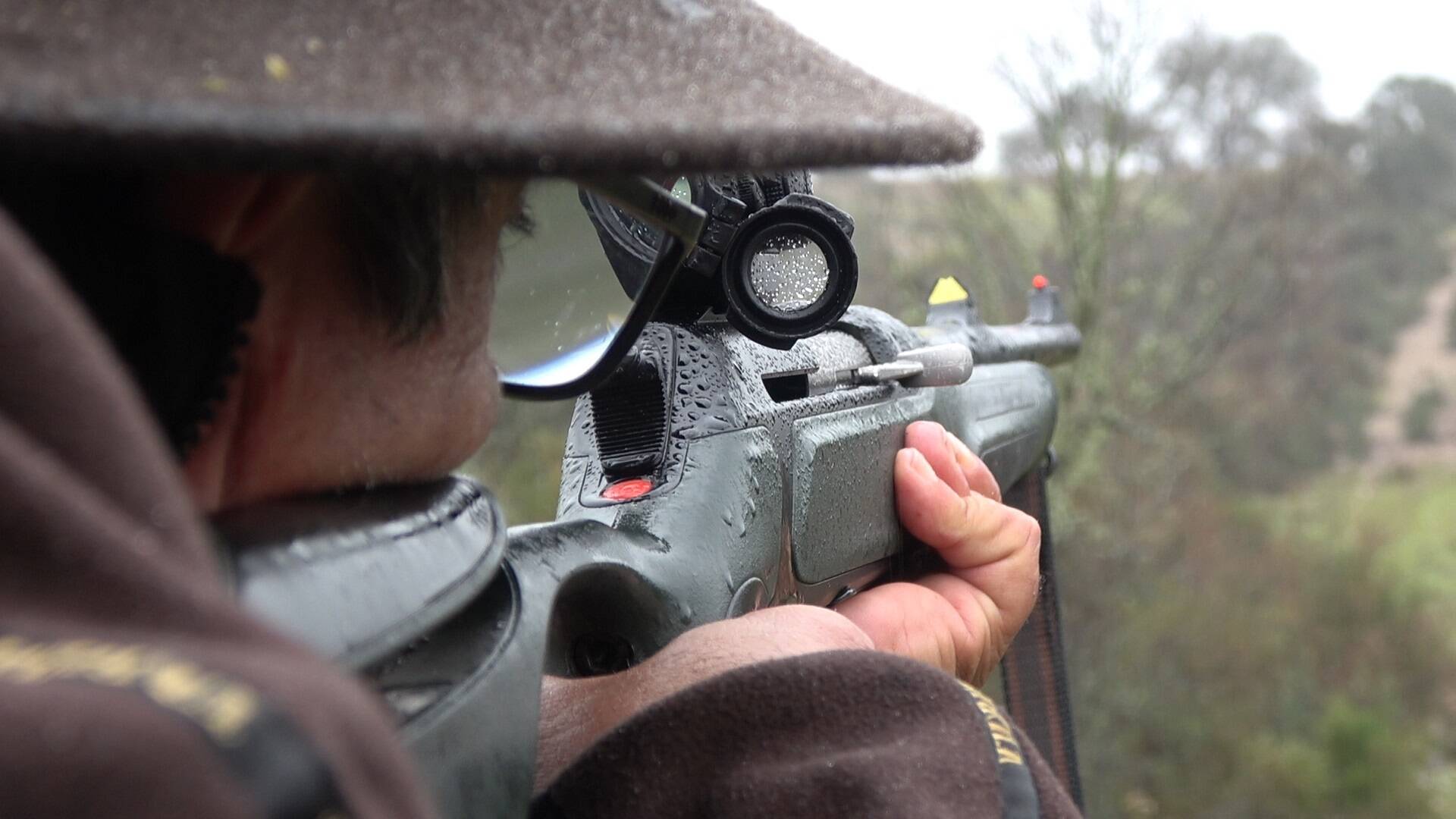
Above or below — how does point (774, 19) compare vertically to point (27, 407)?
above

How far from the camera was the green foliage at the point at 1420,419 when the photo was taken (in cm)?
2152

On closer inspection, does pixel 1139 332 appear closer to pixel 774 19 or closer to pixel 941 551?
pixel 941 551

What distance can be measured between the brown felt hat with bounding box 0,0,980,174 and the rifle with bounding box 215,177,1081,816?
0.23 metres

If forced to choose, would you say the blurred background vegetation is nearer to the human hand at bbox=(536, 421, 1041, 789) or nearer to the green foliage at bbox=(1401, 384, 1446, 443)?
the human hand at bbox=(536, 421, 1041, 789)

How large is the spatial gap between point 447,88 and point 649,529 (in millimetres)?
701

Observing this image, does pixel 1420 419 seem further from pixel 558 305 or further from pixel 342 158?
pixel 342 158

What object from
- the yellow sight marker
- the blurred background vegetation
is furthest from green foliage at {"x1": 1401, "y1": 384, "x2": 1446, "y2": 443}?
the yellow sight marker

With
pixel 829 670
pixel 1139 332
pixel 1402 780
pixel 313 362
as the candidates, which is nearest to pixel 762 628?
pixel 829 670

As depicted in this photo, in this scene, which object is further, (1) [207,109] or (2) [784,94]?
(2) [784,94]

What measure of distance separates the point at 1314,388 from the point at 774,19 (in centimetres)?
1831

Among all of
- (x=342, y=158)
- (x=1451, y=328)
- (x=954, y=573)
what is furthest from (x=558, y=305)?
(x=1451, y=328)

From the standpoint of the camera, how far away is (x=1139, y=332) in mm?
9227

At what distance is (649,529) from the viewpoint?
3.86 feet

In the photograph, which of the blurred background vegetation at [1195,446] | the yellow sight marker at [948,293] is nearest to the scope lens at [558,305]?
the yellow sight marker at [948,293]
